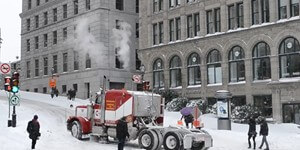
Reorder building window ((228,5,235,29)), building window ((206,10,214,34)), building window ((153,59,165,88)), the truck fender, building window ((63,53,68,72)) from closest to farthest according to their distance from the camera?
the truck fender → building window ((228,5,235,29)) → building window ((206,10,214,34)) → building window ((153,59,165,88)) → building window ((63,53,68,72))

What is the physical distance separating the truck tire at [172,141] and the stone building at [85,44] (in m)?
34.5

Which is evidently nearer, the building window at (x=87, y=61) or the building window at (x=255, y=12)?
the building window at (x=255, y=12)

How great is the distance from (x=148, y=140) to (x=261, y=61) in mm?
21403

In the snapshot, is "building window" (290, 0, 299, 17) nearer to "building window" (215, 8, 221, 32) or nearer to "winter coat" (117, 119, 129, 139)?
"building window" (215, 8, 221, 32)

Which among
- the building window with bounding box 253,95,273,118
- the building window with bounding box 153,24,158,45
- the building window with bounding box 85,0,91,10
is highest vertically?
the building window with bounding box 85,0,91,10

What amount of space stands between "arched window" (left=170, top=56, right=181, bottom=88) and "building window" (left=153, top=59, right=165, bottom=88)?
145 cm

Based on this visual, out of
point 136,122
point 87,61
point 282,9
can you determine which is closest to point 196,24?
point 282,9

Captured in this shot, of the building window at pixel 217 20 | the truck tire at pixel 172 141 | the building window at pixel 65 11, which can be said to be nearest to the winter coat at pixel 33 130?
the truck tire at pixel 172 141

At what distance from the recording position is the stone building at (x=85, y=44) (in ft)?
183

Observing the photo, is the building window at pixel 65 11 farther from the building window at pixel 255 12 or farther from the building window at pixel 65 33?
the building window at pixel 255 12

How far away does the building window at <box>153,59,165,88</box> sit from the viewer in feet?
159

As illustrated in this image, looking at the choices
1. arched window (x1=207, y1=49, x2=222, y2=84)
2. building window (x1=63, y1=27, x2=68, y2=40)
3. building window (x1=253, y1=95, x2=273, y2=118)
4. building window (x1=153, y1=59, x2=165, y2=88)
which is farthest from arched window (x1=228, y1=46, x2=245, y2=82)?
building window (x1=63, y1=27, x2=68, y2=40)

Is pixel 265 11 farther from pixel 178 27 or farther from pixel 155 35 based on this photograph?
pixel 155 35

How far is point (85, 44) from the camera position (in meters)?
56.9
